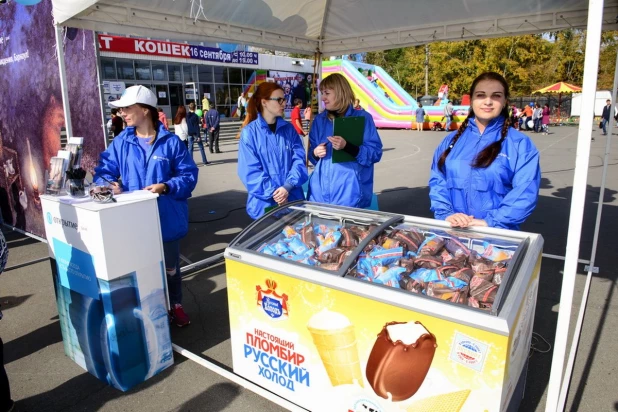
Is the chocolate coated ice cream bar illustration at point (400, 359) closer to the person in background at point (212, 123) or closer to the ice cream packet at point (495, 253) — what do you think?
the ice cream packet at point (495, 253)

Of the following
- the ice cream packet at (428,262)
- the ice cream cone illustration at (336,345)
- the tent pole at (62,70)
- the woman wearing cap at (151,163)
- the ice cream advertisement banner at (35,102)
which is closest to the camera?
the ice cream cone illustration at (336,345)

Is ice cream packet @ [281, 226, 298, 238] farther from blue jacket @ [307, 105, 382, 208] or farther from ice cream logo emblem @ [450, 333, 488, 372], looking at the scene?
ice cream logo emblem @ [450, 333, 488, 372]

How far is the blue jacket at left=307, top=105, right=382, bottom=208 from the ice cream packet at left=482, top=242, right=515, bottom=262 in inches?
50.2

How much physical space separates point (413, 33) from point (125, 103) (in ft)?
12.7

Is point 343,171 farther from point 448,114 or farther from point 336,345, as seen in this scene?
point 448,114

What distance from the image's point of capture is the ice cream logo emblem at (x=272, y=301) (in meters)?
2.31

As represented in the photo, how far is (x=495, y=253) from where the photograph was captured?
7.26ft

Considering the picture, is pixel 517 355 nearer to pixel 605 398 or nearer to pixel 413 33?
pixel 605 398

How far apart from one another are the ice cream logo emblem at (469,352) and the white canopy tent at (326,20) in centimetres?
155

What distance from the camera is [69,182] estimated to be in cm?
266

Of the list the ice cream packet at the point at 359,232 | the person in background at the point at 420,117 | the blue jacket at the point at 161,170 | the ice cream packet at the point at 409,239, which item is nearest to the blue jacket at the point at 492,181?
the ice cream packet at the point at 409,239

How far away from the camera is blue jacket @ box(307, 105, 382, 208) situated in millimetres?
3307

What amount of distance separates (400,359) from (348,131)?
5.87 feet

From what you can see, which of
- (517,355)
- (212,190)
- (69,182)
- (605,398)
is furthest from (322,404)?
(212,190)
